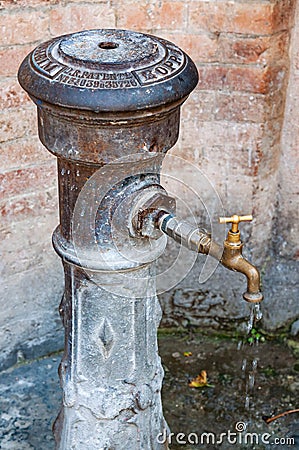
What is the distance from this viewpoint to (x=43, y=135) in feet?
5.95

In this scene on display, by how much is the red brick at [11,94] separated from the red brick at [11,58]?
3 centimetres

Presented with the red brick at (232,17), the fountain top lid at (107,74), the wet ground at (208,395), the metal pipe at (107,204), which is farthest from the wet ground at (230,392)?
the fountain top lid at (107,74)

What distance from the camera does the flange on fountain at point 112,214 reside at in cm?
167

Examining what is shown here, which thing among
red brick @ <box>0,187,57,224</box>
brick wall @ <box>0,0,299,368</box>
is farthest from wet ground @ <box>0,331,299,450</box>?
red brick @ <box>0,187,57,224</box>

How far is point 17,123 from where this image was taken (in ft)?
8.24

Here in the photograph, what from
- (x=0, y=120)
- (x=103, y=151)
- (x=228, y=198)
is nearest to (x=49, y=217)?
(x=0, y=120)

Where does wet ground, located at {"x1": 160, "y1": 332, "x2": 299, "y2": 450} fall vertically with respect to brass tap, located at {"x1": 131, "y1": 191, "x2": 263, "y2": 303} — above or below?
below

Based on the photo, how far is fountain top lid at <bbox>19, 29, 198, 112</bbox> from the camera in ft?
5.32

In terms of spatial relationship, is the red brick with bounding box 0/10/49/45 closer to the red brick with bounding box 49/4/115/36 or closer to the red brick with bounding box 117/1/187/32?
the red brick with bounding box 49/4/115/36

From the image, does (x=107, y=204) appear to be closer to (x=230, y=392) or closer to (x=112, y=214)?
(x=112, y=214)

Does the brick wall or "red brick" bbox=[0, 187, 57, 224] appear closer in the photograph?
the brick wall

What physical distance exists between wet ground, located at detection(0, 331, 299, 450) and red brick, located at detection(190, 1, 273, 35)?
1.20 meters

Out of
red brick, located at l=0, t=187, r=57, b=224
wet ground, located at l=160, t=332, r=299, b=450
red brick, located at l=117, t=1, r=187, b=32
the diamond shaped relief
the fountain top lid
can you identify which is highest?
the fountain top lid

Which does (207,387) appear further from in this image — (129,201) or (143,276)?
(129,201)
